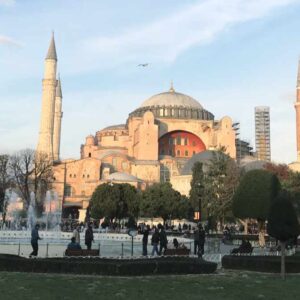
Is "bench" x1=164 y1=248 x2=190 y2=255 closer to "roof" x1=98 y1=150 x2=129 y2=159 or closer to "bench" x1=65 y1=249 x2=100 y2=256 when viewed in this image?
"bench" x1=65 y1=249 x2=100 y2=256

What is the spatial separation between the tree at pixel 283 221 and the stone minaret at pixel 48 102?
59019 mm

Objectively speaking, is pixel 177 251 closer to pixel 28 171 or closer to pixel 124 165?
pixel 28 171

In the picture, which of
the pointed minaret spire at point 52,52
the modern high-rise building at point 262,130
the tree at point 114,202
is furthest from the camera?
the modern high-rise building at point 262,130

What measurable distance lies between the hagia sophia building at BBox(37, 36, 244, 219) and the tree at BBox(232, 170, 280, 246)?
41211 mm

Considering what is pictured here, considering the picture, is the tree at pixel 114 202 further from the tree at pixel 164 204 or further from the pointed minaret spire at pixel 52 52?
the pointed minaret spire at pixel 52 52

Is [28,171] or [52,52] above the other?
[52,52]

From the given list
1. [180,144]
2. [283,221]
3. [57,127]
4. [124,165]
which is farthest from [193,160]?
[283,221]

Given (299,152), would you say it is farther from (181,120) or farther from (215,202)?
(215,202)

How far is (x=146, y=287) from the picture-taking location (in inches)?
408

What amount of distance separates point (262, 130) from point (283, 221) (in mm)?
92673

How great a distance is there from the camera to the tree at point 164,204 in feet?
169

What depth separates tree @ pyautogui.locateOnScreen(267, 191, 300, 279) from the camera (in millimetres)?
12453

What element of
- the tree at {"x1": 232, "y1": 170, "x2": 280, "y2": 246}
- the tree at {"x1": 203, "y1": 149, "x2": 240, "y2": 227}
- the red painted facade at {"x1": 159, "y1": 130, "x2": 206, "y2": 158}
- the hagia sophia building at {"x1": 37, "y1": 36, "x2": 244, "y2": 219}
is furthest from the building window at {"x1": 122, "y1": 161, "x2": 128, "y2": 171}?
the tree at {"x1": 232, "y1": 170, "x2": 280, "y2": 246}

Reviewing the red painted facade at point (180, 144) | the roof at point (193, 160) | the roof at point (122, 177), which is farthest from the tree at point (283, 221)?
the red painted facade at point (180, 144)
